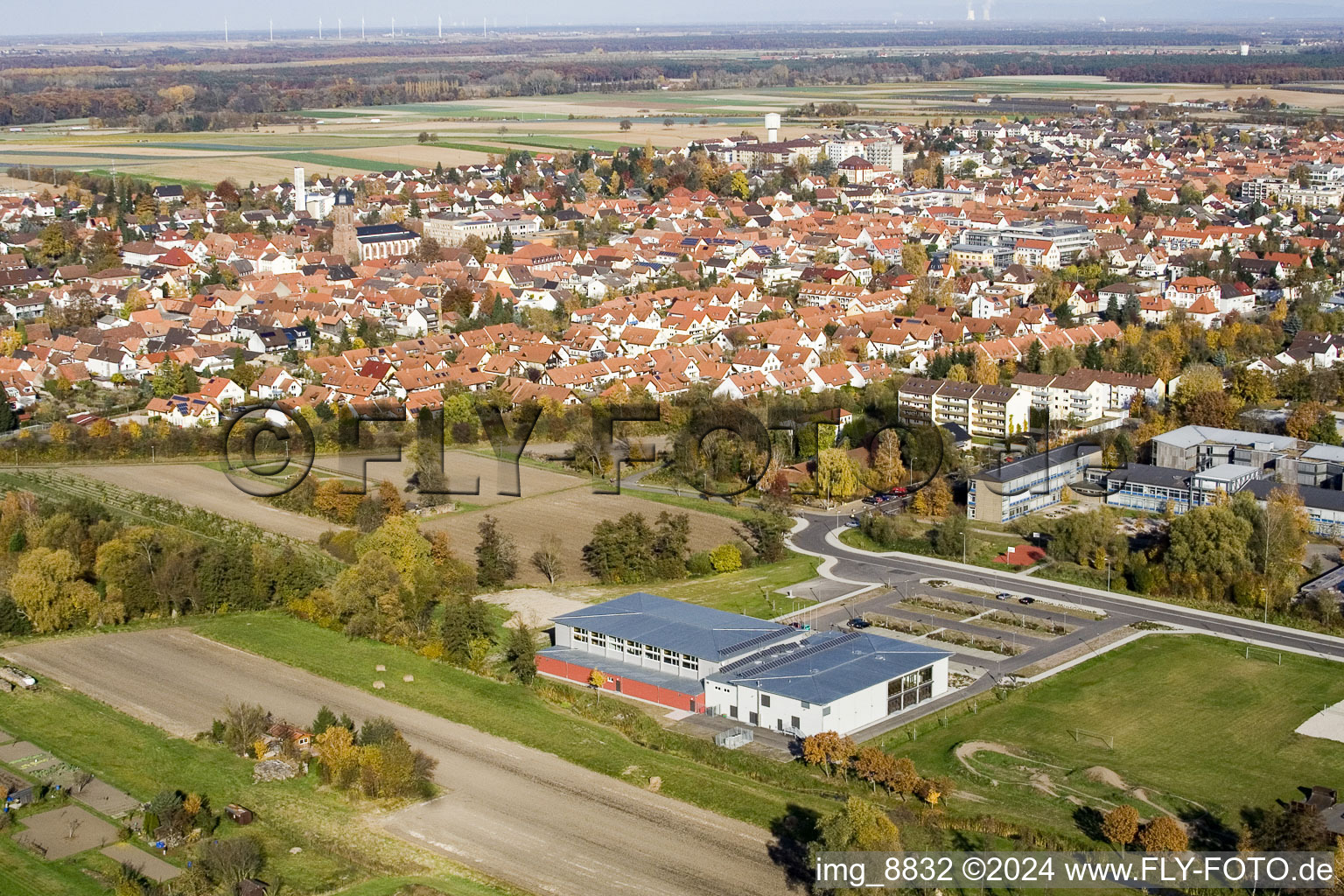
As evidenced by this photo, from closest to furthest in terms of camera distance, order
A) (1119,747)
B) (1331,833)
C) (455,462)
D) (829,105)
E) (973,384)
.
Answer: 1. (1331,833)
2. (1119,747)
3. (455,462)
4. (973,384)
5. (829,105)

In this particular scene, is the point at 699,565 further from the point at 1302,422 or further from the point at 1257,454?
the point at 1302,422

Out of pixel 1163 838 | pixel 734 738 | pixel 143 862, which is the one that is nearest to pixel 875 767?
pixel 734 738

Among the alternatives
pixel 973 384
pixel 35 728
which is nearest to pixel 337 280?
pixel 973 384

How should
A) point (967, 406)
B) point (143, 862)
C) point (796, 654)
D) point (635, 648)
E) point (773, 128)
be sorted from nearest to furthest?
point (143, 862), point (796, 654), point (635, 648), point (967, 406), point (773, 128)

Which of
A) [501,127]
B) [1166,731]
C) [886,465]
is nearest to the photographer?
[1166,731]

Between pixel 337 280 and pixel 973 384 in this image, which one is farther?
pixel 337 280

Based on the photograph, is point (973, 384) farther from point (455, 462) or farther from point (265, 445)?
point (265, 445)

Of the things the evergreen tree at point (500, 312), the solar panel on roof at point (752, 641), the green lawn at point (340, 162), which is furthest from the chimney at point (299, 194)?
the solar panel on roof at point (752, 641)

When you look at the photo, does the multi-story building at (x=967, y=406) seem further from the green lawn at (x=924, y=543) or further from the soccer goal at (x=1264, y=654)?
the soccer goal at (x=1264, y=654)
